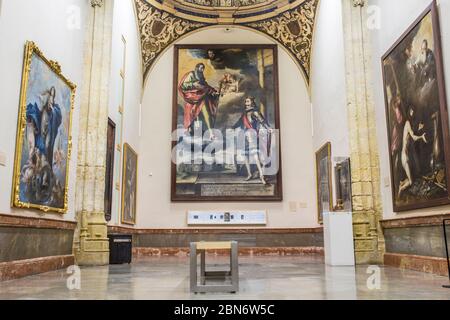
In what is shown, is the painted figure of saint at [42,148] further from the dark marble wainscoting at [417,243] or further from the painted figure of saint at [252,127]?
the painted figure of saint at [252,127]

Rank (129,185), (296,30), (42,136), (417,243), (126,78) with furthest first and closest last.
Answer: (296,30) → (129,185) → (126,78) → (417,243) → (42,136)

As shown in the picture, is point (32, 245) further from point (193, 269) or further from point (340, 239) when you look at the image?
point (340, 239)

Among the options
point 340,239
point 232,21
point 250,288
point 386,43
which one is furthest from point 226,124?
point 250,288

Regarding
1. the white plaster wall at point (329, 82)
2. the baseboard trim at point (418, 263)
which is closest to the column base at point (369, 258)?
the baseboard trim at point (418, 263)

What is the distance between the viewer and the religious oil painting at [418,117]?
6625 mm

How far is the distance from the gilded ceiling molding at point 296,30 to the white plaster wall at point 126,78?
4652 mm

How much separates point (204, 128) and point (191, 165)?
1448 millimetres

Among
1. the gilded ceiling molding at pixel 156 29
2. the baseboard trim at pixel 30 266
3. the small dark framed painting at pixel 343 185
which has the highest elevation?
the gilded ceiling molding at pixel 156 29

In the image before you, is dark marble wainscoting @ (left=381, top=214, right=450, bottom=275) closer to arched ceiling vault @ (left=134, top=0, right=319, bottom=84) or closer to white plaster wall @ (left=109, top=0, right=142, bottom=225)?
white plaster wall @ (left=109, top=0, right=142, bottom=225)

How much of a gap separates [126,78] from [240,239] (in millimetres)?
6510

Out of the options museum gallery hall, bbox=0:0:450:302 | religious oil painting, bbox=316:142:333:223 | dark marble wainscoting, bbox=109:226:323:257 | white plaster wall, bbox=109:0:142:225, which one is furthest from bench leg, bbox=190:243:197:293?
dark marble wainscoting, bbox=109:226:323:257

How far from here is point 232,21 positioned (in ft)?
53.2

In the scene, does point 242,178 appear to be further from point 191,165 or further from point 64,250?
point 64,250
